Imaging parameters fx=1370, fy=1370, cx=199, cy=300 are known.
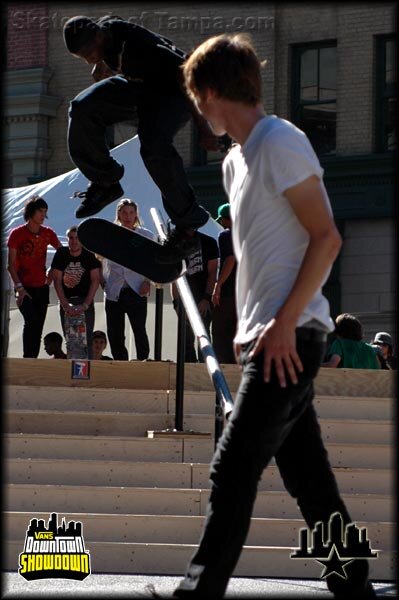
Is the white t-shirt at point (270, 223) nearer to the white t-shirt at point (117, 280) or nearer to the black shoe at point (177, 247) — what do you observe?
the black shoe at point (177, 247)

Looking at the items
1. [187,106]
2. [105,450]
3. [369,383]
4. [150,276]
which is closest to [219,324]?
[369,383]

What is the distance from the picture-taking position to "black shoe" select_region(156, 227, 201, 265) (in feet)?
20.9

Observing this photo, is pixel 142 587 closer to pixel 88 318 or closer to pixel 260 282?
pixel 260 282

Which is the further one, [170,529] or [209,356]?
[170,529]

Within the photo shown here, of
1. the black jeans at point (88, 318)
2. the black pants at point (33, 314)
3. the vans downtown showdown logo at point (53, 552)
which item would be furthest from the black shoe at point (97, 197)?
the black jeans at point (88, 318)

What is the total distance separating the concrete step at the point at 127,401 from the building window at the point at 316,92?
47.7 feet

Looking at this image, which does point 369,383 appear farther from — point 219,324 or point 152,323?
point 152,323

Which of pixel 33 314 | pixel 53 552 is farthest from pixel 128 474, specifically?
pixel 33 314

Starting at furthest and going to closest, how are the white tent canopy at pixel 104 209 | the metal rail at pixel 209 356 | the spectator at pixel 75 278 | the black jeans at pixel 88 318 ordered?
the white tent canopy at pixel 104 209 < the black jeans at pixel 88 318 < the spectator at pixel 75 278 < the metal rail at pixel 209 356

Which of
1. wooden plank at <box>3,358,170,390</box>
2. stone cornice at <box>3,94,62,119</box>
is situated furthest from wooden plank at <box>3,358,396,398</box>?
stone cornice at <box>3,94,62,119</box>

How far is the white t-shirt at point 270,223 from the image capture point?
421 centimetres

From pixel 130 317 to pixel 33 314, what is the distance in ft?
2.59

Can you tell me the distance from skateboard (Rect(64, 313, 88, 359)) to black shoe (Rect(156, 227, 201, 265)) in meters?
4.89

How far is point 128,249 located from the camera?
6.54 meters
